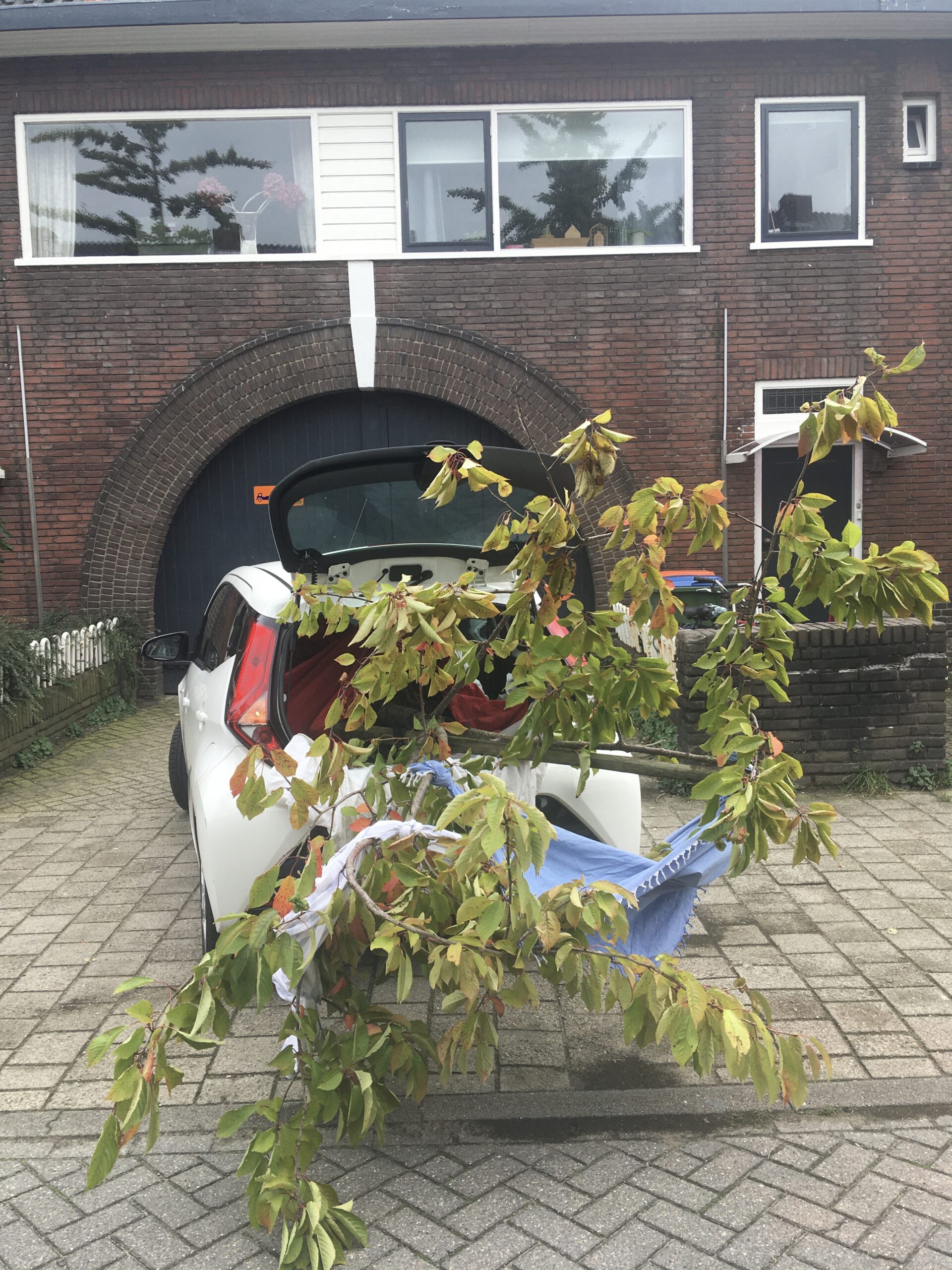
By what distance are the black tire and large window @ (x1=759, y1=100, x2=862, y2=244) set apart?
8.89 m

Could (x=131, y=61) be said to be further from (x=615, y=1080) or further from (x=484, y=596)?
(x=615, y=1080)

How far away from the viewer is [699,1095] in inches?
141

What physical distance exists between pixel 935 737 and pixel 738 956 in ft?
10.7

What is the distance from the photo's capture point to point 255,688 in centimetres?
430

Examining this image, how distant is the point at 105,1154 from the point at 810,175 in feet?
40.5

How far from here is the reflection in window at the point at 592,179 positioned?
1187 centimetres

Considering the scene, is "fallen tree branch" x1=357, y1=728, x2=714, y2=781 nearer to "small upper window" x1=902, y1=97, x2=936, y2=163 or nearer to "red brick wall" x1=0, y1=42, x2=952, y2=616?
"red brick wall" x1=0, y1=42, x2=952, y2=616

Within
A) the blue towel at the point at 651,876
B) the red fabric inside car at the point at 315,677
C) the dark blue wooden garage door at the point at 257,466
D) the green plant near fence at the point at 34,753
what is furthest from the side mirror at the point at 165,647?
the dark blue wooden garage door at the point at 257,466

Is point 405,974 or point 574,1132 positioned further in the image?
point 574,1132

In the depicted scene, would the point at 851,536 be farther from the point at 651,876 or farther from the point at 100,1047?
the point at 100,1047

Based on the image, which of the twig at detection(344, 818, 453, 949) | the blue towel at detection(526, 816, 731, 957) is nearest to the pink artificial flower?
the blue towel at detection(526, 816, 731, 957)

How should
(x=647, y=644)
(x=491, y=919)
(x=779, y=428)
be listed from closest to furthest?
(x=491, y=919) < (x=647, y=644) < (x=779, y=428)

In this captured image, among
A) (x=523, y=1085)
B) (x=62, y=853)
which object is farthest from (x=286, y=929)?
(x=62, y=853)

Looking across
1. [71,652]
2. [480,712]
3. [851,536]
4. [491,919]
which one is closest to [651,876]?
[491,919]
